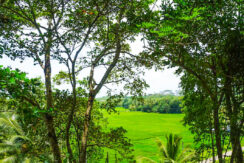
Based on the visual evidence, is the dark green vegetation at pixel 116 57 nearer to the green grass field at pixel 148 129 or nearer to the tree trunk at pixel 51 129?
the tree trunk at pixel 51 129

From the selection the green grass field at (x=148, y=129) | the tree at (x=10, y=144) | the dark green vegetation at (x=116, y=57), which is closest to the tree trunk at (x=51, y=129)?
the dark green vegetation at (x=116, y=57)

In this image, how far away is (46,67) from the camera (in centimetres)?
373

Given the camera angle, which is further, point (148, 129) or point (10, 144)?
point (148, 129)

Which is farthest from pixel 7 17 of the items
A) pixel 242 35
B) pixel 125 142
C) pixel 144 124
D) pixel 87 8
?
pixel 144 124

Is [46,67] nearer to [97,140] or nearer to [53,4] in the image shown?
[53,4]

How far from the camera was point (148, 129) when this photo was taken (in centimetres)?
3297

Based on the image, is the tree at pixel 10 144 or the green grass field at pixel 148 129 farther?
the green grass field at pixel 148 129

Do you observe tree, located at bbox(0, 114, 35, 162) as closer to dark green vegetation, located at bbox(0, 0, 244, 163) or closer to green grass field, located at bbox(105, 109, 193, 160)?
dark green vegetation, located at bbox(0, 0, 244, 163)

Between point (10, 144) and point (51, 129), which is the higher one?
point (51, 129)

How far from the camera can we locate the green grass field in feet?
74.4

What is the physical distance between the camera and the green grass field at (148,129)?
74.4ft

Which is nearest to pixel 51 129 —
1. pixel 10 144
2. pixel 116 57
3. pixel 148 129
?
pixel 116 57

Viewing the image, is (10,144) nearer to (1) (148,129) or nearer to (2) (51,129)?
(2) (51,129)

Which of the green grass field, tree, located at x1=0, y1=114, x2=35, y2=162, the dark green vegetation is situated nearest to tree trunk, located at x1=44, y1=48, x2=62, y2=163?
the dark green vegetation
